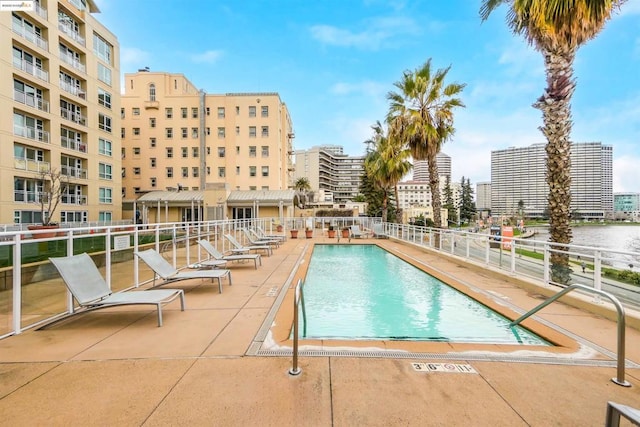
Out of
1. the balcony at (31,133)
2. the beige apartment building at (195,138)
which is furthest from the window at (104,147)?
the beige apartment building at (195,138)

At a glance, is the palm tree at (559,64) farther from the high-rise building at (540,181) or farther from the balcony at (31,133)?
the high-rise building at (540,181)

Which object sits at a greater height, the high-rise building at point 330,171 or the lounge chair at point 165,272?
the high-rise building at point 330,171

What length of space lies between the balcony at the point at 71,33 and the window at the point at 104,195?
12.8 metres

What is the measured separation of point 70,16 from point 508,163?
142 metres

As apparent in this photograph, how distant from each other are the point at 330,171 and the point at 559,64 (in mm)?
105646

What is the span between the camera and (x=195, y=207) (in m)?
36.2

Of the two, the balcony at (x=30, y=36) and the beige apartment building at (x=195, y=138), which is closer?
the balcony at (x=30, y=36)

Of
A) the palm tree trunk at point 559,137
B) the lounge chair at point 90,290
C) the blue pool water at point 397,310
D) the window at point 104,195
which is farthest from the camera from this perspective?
the window at point 104,195

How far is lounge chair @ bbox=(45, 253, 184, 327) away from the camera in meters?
4.40

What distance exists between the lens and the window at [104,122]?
30505mm

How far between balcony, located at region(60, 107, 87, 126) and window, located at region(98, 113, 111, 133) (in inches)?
77.8

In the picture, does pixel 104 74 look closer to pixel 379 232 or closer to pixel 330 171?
pixel 379 232

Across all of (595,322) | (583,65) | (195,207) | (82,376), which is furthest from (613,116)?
(195,207)

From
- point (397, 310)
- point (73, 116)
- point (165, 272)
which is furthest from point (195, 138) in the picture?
point (397, 310)
